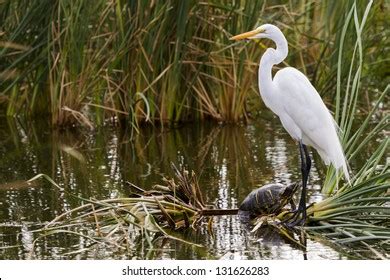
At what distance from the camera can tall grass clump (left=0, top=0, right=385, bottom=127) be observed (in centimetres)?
927

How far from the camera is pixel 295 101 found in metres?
6.47

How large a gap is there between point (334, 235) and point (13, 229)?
1.93 metres

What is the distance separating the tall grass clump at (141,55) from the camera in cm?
927

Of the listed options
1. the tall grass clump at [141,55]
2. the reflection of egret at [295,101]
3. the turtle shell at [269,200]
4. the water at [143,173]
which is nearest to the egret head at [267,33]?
the reflection of egret at [295,101]

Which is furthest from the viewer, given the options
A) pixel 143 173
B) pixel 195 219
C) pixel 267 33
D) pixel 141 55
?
pixel 141 55

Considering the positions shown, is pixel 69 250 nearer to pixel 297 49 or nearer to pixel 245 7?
pixel 245 7

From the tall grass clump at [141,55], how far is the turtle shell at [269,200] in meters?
2.93

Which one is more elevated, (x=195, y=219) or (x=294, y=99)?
(x=294, y=99)

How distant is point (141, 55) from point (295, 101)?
3.38m

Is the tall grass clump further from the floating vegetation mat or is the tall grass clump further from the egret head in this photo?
the floating vegetation mat

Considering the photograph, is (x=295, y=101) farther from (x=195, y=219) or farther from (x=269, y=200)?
(x=195, y=219)

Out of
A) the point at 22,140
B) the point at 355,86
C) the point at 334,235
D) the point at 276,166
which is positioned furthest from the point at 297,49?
the point at 334,235

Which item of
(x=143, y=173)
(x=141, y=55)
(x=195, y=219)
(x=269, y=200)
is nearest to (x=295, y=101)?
(x=269, y=200)

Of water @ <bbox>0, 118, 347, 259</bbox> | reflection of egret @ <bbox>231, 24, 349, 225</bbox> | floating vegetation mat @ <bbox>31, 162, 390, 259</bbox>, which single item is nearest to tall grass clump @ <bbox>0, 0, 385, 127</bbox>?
water @ <bbox>0, 118, 347, 259</bbox>
